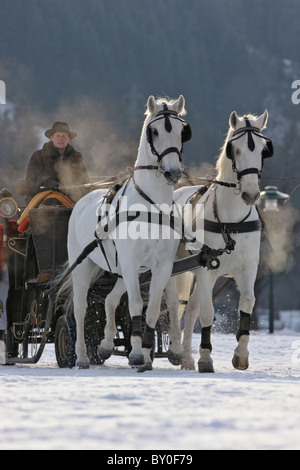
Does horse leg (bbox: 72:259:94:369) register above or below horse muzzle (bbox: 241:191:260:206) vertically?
below

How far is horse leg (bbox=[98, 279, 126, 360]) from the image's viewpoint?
30.1 ft

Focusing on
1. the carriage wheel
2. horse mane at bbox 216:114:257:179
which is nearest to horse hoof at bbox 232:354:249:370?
horse mane at bbox 216:114:257:179

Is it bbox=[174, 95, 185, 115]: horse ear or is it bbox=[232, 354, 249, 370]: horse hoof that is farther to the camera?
bbox=[232, 354, 249, 370]: horse hoof

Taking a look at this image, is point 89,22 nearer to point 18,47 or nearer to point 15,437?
point 18,47

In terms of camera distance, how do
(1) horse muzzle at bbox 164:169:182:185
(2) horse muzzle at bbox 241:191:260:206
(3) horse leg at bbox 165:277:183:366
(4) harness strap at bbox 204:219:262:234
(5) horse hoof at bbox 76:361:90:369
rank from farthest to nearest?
(5) horse hoof at bbox 76:361:90:369
(3) horse leg at bbox 165:277:183:366
(4) harness strap at bbox 204:219:262:234
(2) horse muzzle at bbox 241:191:260:206
(1) horse muzzle at bbox 164:169:182:185

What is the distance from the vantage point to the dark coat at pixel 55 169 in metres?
10.3

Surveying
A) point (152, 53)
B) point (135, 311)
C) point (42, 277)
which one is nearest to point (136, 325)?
point (135, 311)

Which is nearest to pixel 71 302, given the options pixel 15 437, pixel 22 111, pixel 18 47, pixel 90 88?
pixel 15 437

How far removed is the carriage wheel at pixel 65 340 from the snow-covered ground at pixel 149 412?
1819mm

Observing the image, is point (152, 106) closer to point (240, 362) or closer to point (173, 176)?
point (173, 176)

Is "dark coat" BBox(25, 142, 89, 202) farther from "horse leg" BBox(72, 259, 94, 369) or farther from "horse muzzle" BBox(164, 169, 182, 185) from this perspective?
"horse muzzle" BBox(164, 169, 182, 185)

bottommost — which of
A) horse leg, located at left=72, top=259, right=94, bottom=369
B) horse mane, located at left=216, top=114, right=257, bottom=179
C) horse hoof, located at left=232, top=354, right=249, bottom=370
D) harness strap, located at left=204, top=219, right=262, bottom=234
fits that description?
horse hoof, located at left=232, top=354, right=249, bottom=370

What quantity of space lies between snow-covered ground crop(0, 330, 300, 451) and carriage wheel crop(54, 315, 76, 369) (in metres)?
1.82

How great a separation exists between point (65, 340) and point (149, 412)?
14.9ft
